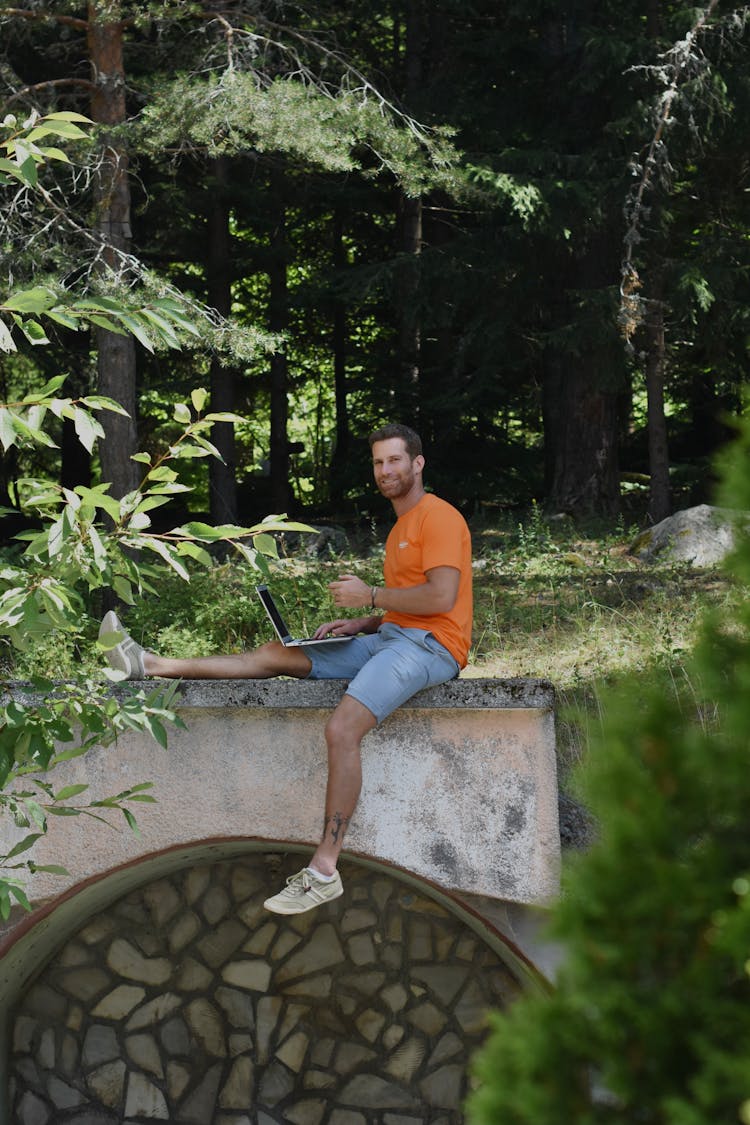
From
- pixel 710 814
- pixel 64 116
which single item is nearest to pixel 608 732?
pixel 710 814

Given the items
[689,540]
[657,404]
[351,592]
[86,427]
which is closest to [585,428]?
[657,404]

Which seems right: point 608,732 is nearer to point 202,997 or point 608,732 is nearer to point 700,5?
point 202,997

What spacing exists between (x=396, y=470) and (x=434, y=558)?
0.41 metres

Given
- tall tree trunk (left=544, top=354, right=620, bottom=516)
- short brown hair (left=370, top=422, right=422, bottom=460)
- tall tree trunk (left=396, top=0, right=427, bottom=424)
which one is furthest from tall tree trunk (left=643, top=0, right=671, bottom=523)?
short brown hair (left=370, top=422, right=422, bottom=460)

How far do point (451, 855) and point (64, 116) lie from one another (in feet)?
9.94

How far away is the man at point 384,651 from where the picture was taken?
425cm

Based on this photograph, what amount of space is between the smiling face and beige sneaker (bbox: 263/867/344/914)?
1.40m

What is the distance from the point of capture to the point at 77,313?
2697mm

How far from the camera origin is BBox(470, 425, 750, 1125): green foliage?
1.06 m

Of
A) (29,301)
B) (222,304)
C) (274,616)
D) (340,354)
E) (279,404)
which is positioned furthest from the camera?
(340,354)

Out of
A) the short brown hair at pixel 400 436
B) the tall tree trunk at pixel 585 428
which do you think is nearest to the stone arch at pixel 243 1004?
the short brown hair at pixel 400 436

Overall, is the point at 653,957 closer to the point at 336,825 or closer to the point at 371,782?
the point at 336,825

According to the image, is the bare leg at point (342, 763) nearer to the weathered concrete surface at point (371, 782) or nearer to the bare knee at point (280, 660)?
the weathered concrete surface at point (371, 782)

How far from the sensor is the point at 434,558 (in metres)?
4.33
